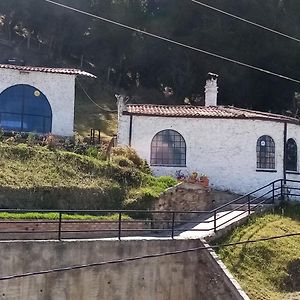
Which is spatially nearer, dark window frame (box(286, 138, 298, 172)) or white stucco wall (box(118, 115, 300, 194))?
white stucco wall (box(118, 115, 300, 194))

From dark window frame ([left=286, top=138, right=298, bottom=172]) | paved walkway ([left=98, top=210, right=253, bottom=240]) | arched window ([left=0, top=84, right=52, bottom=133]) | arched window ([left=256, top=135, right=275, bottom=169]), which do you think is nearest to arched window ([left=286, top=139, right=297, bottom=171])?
dark window frame ([left=286, top=138, right=298, bottom=172])

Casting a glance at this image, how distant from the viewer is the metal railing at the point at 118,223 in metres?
17.3

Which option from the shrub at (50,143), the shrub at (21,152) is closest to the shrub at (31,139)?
the shrub at (50,143)

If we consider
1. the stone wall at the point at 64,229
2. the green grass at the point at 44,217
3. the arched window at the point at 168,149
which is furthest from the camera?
the arched window at the point at 168,149

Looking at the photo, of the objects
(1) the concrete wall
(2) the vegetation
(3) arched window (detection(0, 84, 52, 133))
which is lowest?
(1) the concrete wall

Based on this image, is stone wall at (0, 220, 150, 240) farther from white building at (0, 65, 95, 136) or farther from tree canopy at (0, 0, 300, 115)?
tree canopy at (0, 0, 300, 115)

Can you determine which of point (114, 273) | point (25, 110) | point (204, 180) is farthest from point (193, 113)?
point (114, 273)

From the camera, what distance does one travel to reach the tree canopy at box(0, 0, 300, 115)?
138 ft

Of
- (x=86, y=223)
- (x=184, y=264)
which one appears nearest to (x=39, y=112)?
(x=86, y=223)

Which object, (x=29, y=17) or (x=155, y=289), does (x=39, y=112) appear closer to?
(x=155, y=289)

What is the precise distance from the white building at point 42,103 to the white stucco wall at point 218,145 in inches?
95.0

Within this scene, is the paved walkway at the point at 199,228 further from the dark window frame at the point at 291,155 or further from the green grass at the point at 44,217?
the dark window frame at the point at 291,155

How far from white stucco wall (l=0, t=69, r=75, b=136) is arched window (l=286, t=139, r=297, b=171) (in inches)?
351

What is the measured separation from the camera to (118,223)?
18656 mm
